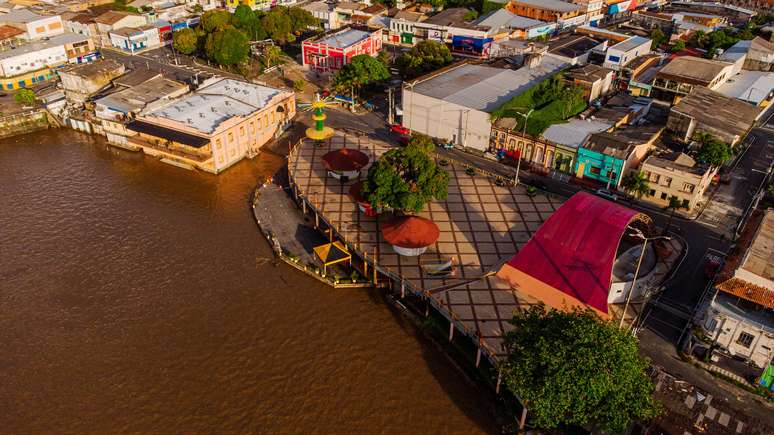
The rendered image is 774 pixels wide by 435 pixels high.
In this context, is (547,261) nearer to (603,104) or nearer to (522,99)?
(522,99)

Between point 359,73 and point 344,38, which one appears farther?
point 344,38

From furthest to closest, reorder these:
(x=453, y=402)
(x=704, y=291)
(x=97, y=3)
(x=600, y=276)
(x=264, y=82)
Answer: (x=97, y=3), (x=264, y=82), (x=704, y=291), (x=600, y=276), (x=453, y=402)

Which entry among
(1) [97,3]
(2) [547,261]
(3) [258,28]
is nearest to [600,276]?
(2) [547,261]

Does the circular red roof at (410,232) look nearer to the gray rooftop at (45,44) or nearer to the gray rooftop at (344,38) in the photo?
the gray rooftop at (344,38)

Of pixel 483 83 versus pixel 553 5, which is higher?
pixel 553 5

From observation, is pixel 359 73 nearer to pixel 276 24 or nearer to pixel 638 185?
pixel 276 24

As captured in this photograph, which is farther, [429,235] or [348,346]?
[429,235]

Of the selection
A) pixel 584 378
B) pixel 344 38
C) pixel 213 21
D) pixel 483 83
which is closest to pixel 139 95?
pixel 213 21
